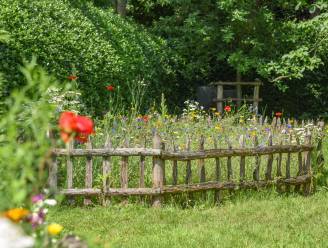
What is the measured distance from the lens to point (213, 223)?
19.0 feet

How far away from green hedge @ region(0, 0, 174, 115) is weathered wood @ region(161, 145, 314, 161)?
2.82 metres

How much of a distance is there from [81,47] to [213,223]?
593 cm

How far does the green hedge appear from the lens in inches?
372

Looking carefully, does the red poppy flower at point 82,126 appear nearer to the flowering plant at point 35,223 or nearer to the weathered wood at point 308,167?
the flowering plant at point 35,223

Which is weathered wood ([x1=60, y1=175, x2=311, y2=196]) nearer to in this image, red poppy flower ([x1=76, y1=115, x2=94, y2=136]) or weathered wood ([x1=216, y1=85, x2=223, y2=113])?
red poppy flower ([x1=76, y1=115, x2=94, y2=136])

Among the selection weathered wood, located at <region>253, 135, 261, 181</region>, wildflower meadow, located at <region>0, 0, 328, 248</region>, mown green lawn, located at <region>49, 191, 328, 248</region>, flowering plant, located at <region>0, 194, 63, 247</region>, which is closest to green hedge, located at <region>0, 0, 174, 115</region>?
wildflower meadow, located at <region>0, 0, 328, 248</region>

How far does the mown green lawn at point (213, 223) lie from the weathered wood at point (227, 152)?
53 cm

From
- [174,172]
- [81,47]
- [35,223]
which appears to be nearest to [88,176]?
[174,172]

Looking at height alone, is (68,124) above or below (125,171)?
above

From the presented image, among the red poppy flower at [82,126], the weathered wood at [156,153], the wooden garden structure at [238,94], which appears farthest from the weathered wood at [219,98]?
the red poppy flower at [82,126]

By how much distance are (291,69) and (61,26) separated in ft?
20.0

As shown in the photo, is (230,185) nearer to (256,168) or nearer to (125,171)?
(256,168)

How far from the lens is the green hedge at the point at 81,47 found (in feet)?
31.0

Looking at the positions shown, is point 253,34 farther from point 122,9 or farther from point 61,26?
point 61,26
